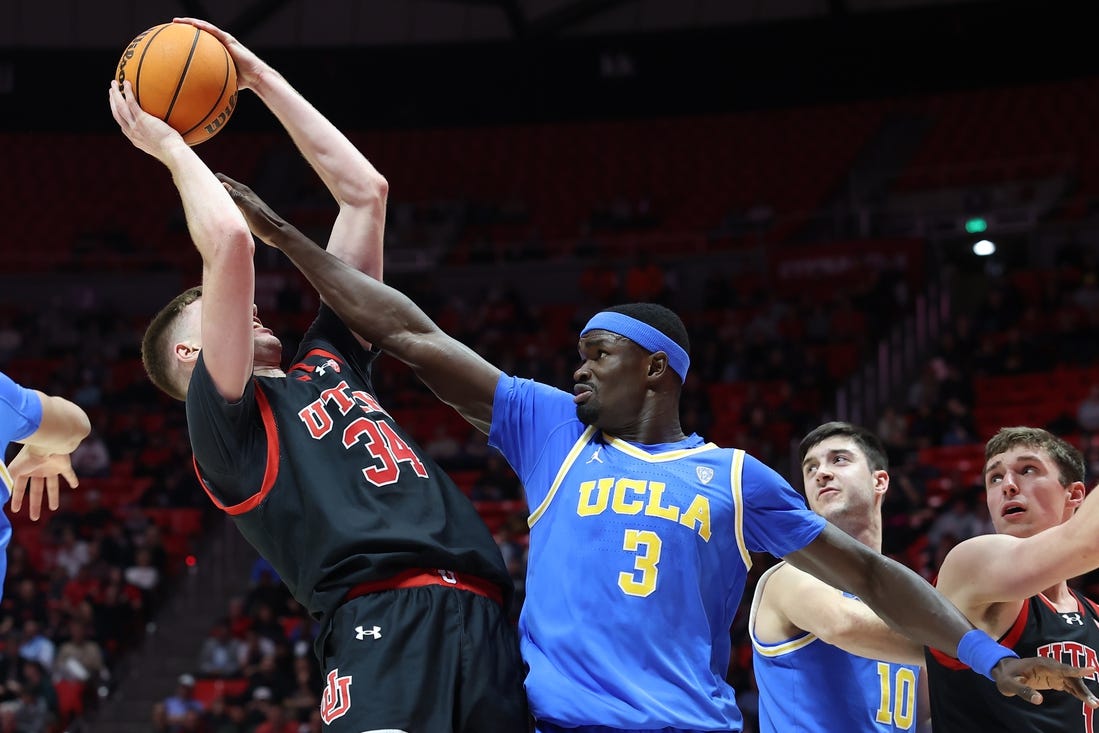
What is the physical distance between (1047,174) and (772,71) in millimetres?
4811

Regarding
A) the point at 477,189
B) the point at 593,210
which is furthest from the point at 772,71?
the point at 477,189

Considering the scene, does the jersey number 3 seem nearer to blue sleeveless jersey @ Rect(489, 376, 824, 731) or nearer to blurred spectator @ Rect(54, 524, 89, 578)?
blue sleeveless jersey @ Rect(489, 376, 824, 731)

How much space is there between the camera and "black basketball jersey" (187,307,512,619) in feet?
12.3

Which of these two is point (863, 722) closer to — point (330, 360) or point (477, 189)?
point (330, 360)

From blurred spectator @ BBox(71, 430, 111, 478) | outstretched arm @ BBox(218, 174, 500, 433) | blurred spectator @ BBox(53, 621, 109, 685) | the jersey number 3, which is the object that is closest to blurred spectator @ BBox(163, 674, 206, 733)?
blurred spectator @ BBox(53, 621, 109, 685)

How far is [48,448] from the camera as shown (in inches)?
179

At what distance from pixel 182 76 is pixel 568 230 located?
18667mm

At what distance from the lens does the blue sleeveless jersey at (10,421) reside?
409 cm

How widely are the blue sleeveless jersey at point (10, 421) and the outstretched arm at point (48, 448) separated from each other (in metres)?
0.03

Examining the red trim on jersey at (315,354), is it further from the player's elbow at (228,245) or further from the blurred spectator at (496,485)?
the blurred spectator at (496,485)

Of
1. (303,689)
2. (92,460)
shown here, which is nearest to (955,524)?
(303,689)

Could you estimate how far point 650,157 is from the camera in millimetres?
23297

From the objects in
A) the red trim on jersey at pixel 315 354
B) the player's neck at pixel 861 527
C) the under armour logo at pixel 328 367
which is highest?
the red trim on jersey at pixel 315 354

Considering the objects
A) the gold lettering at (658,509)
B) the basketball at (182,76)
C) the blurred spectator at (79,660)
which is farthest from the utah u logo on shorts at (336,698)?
the blurred spectator at (79,660)
